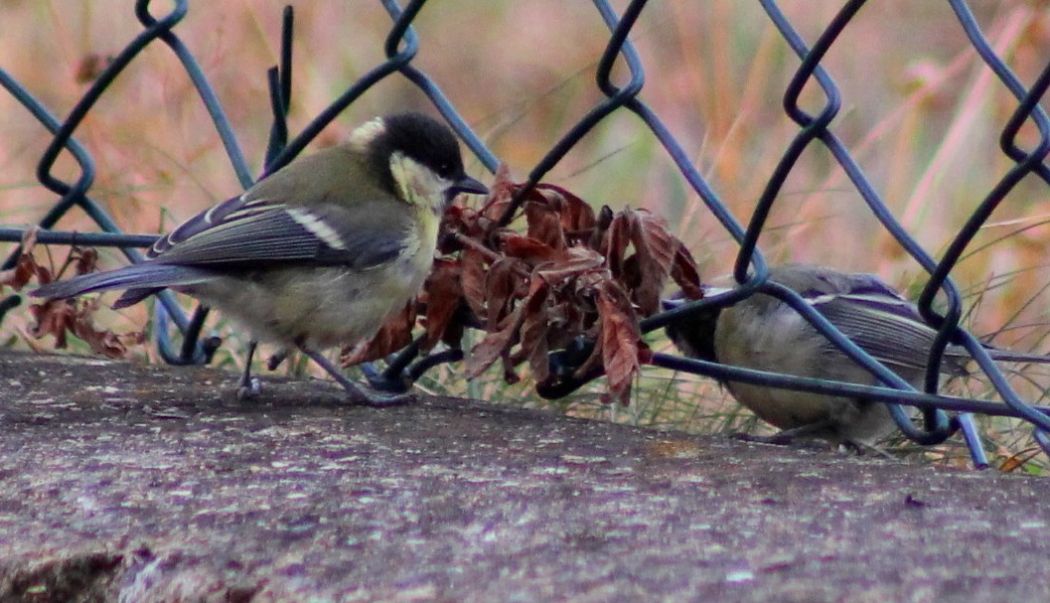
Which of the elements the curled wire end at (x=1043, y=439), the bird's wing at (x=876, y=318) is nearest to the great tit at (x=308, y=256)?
the bird's wing at (x=876, y=318)

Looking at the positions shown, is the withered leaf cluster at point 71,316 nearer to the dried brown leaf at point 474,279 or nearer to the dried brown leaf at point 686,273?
the dried brown leaf at point 474,279

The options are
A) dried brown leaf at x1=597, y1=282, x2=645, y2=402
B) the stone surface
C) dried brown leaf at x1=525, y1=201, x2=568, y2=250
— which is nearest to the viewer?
the stone surface

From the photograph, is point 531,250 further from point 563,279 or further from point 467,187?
point 467,187

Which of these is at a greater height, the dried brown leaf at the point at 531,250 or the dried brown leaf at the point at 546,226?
the dried brown leaf at the point at 546,226

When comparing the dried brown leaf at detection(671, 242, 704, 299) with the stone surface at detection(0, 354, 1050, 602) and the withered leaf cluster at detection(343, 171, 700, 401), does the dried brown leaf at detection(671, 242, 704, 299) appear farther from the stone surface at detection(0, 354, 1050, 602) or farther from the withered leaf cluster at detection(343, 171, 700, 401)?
the stone surface at detection(0, 354, 1050, 602)

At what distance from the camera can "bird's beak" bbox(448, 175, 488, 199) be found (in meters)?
3.34

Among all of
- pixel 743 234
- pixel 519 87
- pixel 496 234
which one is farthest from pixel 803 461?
pixel 519 87

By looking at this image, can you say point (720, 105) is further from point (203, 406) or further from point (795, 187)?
point (203, 406)

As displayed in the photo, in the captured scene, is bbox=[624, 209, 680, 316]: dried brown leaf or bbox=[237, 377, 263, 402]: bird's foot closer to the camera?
bbox=[624, 209, 680, 316]: dried brown leaf

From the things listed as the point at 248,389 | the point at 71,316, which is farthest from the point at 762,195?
the point at 71,316

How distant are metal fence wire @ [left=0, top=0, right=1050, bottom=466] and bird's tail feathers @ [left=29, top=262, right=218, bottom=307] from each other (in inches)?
3.4

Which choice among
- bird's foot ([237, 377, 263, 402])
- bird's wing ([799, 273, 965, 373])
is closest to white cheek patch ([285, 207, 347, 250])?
bird's foot ([237, 377, 263, 402])

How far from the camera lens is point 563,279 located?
2.38m

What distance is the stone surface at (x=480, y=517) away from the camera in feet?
4.71
